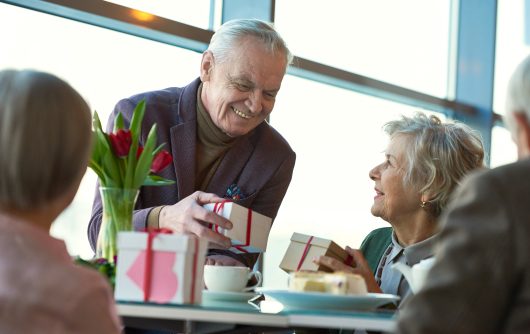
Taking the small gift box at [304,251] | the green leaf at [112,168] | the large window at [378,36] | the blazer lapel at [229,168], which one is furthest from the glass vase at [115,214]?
the large window at [378,36]

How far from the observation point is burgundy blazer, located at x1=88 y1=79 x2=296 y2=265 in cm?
280

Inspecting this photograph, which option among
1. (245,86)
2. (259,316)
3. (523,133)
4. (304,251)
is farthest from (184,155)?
(523,133)

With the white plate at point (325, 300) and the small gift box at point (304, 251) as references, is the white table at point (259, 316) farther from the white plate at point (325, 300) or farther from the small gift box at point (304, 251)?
the small gift box at point (304, 251)

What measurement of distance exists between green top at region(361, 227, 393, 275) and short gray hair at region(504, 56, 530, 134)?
5.18 feet

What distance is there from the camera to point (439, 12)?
574 cm

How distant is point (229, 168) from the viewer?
9.64 feet

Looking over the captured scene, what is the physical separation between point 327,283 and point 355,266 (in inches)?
21.2

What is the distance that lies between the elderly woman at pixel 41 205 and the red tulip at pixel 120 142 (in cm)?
72

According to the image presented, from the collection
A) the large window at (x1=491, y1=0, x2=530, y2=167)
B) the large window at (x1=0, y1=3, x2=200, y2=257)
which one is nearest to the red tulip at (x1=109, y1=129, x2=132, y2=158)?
the large window at (x1=0, y1=3, x2=200, y2=257)

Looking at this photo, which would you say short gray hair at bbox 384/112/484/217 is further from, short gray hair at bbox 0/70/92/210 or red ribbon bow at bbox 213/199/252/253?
short gray hair at bbox 0/70/92/210

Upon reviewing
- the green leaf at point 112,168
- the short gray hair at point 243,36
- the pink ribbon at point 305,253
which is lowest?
the pink ribbon at point 305,253

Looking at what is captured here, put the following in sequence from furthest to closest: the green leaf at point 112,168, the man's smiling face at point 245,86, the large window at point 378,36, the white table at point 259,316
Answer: the large window at point 378,36 → the man's smiling face at point 245,86 → the green leaf at point 112,168 → the white table at point 259,316

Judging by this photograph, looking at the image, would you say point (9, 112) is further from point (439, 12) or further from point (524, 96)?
point (439, 12)

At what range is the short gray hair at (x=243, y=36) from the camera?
114 inches
